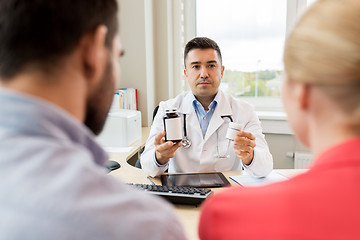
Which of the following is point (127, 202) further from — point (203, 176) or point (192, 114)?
point (192, 114)

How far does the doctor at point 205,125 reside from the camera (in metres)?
1.63

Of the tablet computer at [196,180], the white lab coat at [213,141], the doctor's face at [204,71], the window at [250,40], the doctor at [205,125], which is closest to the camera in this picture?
the tablet computer at [196,180]

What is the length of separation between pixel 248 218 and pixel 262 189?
6 centimetres

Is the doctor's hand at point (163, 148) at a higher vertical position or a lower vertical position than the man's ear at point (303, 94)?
lower

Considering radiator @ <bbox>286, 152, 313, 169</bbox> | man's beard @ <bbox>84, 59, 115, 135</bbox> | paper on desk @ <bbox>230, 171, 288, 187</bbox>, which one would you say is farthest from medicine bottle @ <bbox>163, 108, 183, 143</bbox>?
radiator @ <bbox>286, 152, 313, 169</bbox>

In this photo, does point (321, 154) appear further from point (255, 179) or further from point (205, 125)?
point (205, 125)

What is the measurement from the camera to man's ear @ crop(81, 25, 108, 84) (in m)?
0.55

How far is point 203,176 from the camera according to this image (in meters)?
1.49

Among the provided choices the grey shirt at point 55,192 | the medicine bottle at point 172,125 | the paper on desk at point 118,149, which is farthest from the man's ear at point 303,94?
the paper on desk at point 118,149

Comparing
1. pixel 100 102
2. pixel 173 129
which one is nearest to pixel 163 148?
pixel 173 129

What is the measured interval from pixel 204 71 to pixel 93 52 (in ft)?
4.91

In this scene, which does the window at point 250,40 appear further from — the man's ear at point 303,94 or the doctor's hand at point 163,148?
the man's ear at point 303,94

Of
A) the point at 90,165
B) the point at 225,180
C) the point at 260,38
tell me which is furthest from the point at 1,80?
the point at 260,38

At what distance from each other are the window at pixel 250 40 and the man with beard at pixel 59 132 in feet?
8.87
